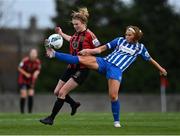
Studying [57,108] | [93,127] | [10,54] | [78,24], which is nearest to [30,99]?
[78,24]

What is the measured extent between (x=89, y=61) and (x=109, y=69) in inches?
15.9

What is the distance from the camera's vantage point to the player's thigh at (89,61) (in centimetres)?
1449

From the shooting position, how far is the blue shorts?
14.5 metres

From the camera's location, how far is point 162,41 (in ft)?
162

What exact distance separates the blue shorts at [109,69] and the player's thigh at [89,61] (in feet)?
0.28

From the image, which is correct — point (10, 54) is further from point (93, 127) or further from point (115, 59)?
point (93, 127)

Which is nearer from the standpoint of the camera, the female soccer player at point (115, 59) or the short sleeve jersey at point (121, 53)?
the female soccer player at point (115, 59)

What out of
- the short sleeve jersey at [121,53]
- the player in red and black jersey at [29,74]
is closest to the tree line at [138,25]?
the player in red and black jersey at [29,74]

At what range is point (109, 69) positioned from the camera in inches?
574

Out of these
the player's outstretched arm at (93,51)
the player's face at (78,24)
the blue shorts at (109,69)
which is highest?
the player's face at (78,24)

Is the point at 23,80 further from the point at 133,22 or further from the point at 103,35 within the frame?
the point at 133,22

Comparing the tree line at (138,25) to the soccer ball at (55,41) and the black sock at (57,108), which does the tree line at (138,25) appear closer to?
the black sock at (57,108)

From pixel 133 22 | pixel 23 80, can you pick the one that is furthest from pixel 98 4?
pixel 23 80

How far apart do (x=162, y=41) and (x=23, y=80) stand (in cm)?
2581
